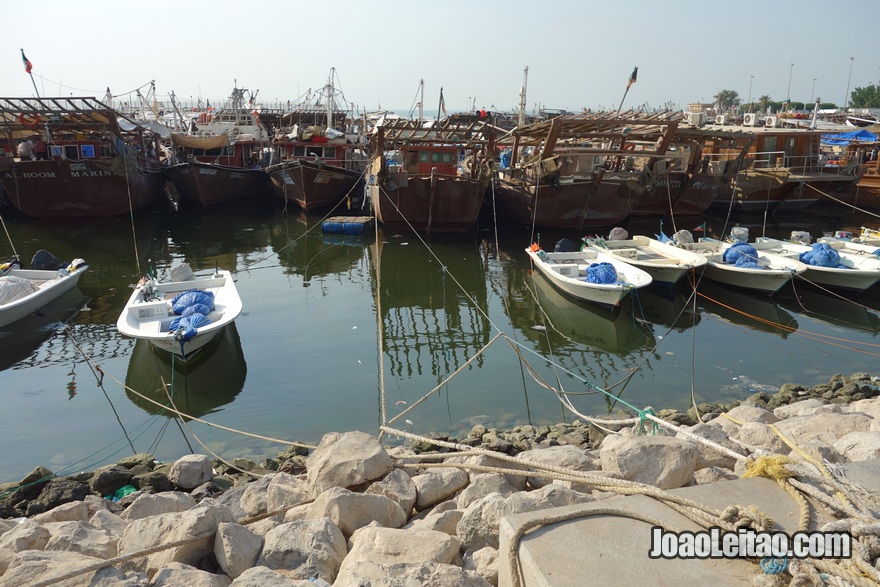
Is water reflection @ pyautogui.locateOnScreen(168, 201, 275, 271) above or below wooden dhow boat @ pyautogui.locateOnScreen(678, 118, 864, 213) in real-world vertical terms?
below

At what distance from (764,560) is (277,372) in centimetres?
809

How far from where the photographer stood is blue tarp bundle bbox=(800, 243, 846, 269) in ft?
44.5

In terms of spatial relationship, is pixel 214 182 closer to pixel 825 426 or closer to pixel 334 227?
pixel 334 227

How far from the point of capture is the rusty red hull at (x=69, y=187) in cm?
2105

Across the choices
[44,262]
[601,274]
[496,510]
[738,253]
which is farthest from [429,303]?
[496,510]

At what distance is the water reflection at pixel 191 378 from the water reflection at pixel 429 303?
2605 mm

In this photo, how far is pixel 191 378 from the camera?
31.1 feet

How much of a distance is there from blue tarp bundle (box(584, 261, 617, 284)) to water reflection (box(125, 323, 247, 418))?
7.18 meters

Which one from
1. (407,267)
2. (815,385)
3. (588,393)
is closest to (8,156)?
(407,267)

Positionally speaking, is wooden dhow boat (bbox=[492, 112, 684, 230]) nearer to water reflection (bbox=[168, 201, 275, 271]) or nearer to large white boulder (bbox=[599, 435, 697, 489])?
water reflection (bbox=[168, 201, 275, 271])

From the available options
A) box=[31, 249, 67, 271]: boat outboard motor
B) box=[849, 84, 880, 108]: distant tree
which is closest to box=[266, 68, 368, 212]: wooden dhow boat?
box=[31, 249, 67, 271]: boat outboard motor

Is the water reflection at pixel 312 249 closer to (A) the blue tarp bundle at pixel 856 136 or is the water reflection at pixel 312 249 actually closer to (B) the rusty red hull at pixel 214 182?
(B) the rusty red hull at pixel 214 182

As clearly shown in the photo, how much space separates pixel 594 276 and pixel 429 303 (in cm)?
379

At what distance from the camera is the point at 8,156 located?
2319cm
